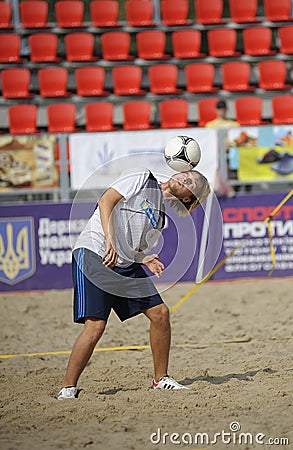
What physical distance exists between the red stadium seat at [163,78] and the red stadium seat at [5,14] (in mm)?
2860

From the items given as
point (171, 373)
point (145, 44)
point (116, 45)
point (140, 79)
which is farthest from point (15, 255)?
point (145, 44)

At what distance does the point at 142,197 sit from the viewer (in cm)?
491

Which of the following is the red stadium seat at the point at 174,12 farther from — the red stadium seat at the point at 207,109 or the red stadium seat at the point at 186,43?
the red stadium seat at the point at 207,109

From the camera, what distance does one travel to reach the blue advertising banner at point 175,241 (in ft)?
33.3

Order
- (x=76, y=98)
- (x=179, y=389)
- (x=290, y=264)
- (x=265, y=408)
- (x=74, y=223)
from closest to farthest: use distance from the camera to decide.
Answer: (x=265, y=408), (x=179, y=389), (x=74, y=223), (x=290, y=264), (x=76, y=98)

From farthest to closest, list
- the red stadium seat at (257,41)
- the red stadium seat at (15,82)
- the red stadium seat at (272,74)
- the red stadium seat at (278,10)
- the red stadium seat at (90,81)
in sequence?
the red stadium seat at (278,10)
the red stadium seat at (257,41)
the red stadium seat at (272,74)
the red stadium seat at (90,81)
the red stadium seat at (15,82)

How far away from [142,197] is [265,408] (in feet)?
4.70

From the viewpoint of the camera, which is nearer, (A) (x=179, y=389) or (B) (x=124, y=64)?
(A) (x=179, y=389)

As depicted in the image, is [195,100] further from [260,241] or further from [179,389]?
[179,389]

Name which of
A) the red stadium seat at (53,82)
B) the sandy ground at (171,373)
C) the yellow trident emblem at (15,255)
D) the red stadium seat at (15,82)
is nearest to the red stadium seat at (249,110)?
the red stadium seat at (53,82)

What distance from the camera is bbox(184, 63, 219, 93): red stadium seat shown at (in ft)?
48.0

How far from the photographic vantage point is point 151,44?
15.1 meters

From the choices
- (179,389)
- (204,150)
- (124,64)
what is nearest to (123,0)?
(124,64)

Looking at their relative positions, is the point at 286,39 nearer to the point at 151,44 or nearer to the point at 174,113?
the point at 151,44
